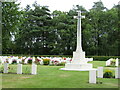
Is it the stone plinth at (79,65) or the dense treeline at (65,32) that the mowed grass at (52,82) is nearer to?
the stone plinth at (79,65)

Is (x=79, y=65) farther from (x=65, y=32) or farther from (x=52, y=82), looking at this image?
(x=65, y=32)

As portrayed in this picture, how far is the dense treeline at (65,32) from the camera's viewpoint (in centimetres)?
4019

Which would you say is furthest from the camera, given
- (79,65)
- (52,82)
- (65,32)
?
(65,32)

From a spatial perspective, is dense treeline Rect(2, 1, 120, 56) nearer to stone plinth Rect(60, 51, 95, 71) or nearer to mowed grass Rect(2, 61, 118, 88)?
stone plinth Rect(60, 51, 95, 71)

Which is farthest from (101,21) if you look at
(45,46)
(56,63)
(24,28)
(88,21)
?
(56,63)

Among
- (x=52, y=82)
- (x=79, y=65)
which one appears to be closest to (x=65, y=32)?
(x=79, y=65)

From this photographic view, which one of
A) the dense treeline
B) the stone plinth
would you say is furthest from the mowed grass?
the dense treeline

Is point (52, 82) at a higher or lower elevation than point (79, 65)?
lower

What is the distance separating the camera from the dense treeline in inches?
1582

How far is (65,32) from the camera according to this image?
132 feet

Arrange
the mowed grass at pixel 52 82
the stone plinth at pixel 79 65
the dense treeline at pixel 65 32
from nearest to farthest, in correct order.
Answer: the mowed grass at pixel 52 82 < the stone plinth at pixel 79 65 < the dense treeline at pixel 65 32

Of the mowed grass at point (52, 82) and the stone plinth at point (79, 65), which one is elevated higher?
the stone plinth at point (79, 65)

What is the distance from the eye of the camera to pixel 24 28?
42.0 metres

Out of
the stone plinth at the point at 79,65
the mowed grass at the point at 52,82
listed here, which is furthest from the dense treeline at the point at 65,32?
the mowed grass at the point at 52,82
